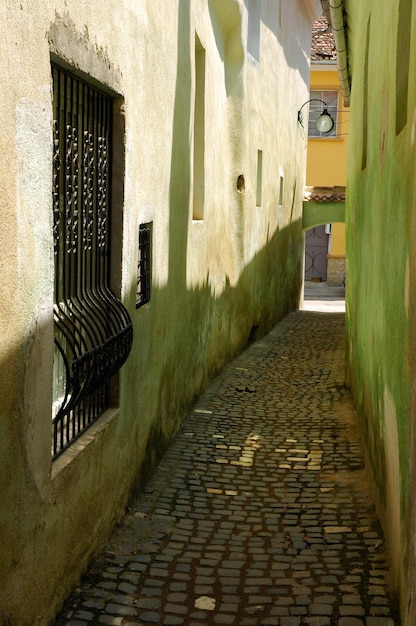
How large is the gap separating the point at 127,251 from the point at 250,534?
7.35 feet

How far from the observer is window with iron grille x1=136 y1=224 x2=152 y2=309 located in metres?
6.54

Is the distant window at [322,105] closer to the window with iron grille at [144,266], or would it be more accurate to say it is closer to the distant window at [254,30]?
the distant window at [254,30]

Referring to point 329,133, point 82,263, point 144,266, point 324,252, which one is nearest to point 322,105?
point 329,133

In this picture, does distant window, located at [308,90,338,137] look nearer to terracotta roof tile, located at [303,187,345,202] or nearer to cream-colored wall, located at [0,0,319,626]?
terracotta roof tile, located at [303,187,345,202]

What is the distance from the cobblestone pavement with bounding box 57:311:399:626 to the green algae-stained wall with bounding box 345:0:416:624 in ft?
1.04

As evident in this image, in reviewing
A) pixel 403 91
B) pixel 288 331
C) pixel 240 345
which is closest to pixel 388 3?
pixel 403 91

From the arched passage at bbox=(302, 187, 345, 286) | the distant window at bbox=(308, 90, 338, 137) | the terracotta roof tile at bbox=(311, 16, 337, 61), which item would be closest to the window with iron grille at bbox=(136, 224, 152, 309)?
the arched passage at bbox=(302, 187, 345, 286)

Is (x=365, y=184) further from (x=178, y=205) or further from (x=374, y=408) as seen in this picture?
(x=374, y=408)

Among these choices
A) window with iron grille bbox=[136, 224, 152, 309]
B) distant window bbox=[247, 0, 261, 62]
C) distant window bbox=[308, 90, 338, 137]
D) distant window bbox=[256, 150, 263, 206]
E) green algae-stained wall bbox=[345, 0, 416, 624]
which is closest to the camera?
green algae-stained wall bbox=[345, 0, 416, 624]

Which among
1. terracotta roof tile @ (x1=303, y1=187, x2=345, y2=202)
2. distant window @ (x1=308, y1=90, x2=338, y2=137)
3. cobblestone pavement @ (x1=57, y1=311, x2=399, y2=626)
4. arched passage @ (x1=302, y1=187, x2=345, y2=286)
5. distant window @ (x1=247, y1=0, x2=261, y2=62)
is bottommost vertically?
cobblestone pavement @ (x1=57, y1=311, x2=399, y2=626)

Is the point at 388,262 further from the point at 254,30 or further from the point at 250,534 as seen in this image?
the point at 254,30

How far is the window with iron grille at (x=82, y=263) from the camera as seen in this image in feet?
15.1

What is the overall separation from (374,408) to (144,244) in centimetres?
224

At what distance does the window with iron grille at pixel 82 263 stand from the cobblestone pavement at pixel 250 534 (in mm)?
994
